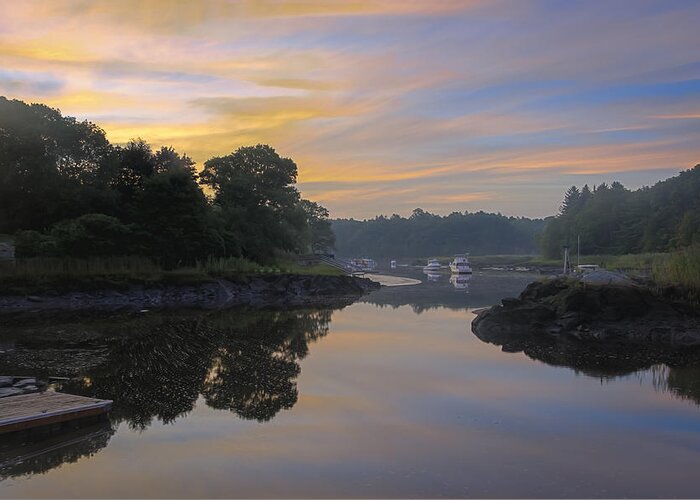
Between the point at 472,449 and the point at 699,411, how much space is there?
6465 mm

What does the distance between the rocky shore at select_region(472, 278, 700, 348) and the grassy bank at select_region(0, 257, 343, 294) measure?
2315cm

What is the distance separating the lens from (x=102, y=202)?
151 ft

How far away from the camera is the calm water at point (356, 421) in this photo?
8.92 metres

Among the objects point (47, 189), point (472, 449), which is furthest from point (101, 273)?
point (472, 449)

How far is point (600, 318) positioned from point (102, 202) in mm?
36633

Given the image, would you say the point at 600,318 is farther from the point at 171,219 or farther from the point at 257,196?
the point at 257,196

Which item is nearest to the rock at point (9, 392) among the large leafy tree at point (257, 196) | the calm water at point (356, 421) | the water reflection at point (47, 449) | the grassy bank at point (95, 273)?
the calm water at point (356, 421)

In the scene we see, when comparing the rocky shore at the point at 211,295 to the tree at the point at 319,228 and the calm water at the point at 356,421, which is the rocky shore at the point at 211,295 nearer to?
the calm water at the point at 356,421

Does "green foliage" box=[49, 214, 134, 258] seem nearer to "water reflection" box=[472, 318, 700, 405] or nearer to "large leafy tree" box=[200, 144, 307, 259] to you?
"large leafy tree" box=[200, 144, 307, 259]

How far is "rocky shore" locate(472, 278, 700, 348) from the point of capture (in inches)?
938

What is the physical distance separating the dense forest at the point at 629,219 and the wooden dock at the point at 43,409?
284 ft

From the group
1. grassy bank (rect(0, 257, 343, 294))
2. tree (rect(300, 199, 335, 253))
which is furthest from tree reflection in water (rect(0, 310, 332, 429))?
tree (rect(300, 199, 335, 253))

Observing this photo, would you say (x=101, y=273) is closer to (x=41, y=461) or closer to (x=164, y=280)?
(x=164, y=280)

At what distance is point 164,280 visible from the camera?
41031 millimetres
